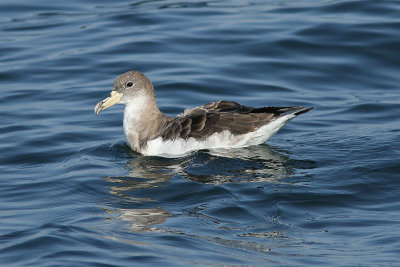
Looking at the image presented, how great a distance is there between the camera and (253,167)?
9.99 metres

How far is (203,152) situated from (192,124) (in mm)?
424

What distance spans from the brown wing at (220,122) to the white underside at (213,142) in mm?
62

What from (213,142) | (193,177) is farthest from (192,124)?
(193,177)

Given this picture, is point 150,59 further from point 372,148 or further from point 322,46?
point 372,148

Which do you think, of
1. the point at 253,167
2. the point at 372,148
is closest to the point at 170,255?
the point at 253,167

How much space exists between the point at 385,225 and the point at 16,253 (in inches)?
148

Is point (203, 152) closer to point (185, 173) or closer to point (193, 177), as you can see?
point (185, 173)

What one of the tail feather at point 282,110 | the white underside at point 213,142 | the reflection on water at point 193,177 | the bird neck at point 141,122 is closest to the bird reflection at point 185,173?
the reflection on water at point 193,177

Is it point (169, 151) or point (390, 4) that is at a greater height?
point (390, 4)

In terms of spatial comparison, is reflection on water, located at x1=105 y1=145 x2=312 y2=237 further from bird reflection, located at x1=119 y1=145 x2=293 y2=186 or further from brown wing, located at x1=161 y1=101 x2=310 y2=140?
brown wing, located at x1=161 y1=101 x2=310 y2=140

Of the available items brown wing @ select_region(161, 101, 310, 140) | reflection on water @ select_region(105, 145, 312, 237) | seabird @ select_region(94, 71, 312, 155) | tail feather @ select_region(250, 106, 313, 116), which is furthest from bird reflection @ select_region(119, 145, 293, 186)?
tail feather @ select_region(250, 106, 313, 116)

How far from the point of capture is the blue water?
752 centimetres

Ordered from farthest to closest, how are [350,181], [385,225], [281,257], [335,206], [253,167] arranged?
[253,167], [350,181], [335,206], [385,225], [281,257]

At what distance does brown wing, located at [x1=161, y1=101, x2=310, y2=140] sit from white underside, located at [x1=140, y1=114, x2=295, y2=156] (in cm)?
6
